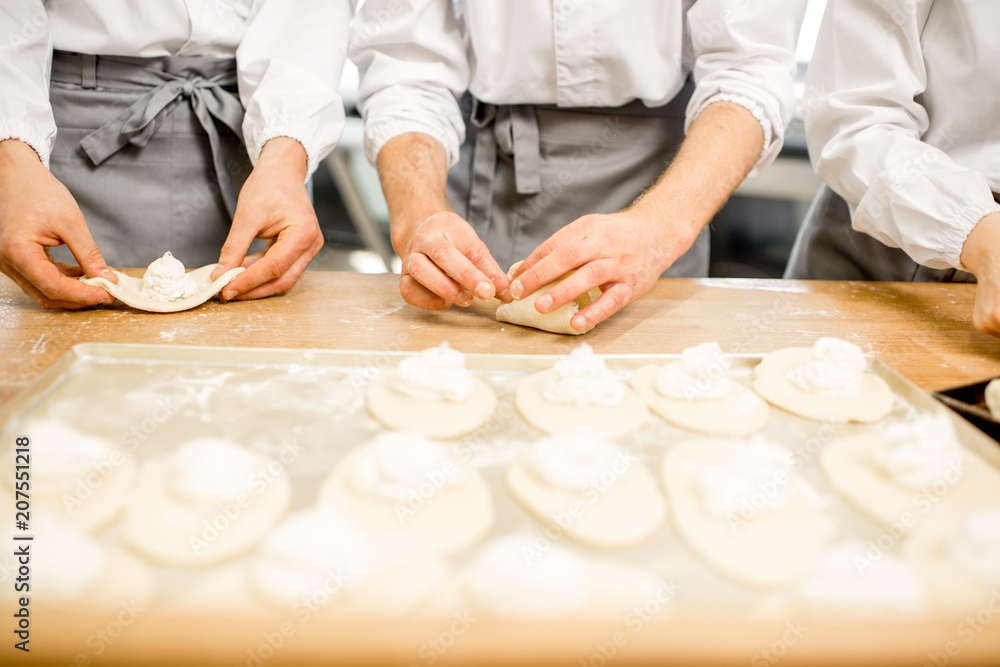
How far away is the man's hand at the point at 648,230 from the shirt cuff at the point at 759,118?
12 millimetres

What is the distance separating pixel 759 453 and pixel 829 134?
3.98 ft

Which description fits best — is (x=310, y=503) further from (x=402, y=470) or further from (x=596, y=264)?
(x=596, y=264)

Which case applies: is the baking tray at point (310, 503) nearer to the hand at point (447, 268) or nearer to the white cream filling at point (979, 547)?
the white cream filling at point (979, 547)

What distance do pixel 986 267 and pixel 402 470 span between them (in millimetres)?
1235

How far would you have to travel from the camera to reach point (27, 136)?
4.49 ft

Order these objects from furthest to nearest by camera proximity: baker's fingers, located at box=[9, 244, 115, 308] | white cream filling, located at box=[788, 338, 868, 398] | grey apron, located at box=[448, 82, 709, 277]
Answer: grey apron, located at box=[448, 82, 709, 277] → baker's fingers, located at box=[9, 244, 115, 308] → white cream filling, located at box=[788, 338, 868, 398]

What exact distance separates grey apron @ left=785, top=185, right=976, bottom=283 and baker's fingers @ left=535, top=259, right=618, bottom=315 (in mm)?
1042

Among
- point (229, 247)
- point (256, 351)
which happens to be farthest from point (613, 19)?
point (256, 351)

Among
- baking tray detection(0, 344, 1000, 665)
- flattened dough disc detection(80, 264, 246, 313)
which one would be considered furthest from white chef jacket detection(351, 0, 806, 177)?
baking tray detection(0, 344, 1000, 665)

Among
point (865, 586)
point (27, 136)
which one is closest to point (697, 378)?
point (865, 586)

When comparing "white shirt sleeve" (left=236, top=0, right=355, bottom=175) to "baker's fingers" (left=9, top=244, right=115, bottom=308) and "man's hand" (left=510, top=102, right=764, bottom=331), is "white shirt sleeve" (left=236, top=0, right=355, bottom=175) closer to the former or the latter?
"baker's fingers" (left=9, top=244, right=115, bottom=308)

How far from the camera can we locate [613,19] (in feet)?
5.11

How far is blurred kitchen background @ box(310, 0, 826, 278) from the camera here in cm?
297

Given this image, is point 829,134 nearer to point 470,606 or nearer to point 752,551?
point 752,551
